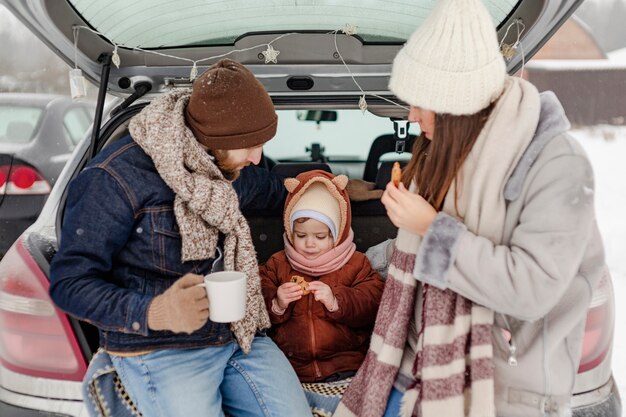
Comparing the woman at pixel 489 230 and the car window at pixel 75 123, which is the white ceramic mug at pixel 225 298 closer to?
the woman at pixel 489 230

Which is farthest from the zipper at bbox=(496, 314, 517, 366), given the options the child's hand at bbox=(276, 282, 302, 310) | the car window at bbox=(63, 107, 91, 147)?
the car window at bbox=(63, 107, 91, 147)

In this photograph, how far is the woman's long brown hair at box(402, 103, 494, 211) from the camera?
4.63ft

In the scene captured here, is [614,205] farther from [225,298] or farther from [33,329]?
[33,329]

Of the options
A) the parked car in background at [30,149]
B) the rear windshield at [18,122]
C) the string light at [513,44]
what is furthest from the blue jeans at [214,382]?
the rear windshield at [18,122]

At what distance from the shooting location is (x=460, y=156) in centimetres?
142

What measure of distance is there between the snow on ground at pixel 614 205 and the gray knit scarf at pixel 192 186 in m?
2.24

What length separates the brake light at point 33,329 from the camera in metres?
1.68

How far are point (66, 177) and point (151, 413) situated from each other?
0.83 meters

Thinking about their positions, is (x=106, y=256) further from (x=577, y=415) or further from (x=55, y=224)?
(x=577, y=415)

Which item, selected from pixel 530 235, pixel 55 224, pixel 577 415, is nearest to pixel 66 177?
pixel 55 224

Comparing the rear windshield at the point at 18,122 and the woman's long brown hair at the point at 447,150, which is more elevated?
the woman's long brown hair at the point at 447,150

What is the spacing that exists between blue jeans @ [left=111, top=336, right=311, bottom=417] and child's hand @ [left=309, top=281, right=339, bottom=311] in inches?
8.4

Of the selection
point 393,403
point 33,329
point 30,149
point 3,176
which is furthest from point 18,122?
point 393,403

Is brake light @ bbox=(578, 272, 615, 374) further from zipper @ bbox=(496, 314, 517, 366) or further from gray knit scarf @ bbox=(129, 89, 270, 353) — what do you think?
gray knit scarf @ bbox=(129, 89, 270, 353)
